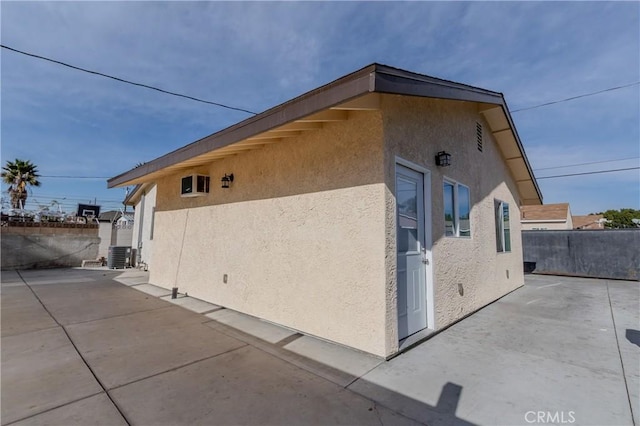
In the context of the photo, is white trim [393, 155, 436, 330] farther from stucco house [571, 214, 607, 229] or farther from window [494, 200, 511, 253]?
stucco house [571, 214, 607, 229]

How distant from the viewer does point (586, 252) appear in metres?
11.5

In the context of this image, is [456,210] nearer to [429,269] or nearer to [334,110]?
[429,269]

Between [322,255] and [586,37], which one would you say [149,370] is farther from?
[586,37]

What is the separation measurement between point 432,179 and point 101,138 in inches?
653

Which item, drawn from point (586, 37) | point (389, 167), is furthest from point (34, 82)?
point (586, 37)

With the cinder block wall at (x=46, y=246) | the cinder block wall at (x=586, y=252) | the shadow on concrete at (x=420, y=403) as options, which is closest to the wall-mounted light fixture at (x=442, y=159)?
the shadow on concrete at (x=420, y=403)

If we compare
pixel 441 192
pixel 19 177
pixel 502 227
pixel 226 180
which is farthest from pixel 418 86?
pixel 19 177

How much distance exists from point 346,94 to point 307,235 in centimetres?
211

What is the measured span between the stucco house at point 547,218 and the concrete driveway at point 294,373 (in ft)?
68.4

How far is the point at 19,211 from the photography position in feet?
44.0

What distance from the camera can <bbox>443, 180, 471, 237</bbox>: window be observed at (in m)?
4.93

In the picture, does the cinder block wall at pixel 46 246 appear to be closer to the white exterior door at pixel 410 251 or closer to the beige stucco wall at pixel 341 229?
the beige stucco wall at pixel 341 229

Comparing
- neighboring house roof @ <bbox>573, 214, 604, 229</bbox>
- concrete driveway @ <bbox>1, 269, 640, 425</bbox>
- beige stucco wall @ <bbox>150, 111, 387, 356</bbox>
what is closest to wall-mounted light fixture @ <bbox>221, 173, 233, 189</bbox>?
beige stucco wall @ <bbox>150, 111, 387, 356</bbox>

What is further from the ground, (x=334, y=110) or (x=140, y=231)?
(x=334, y=110)
